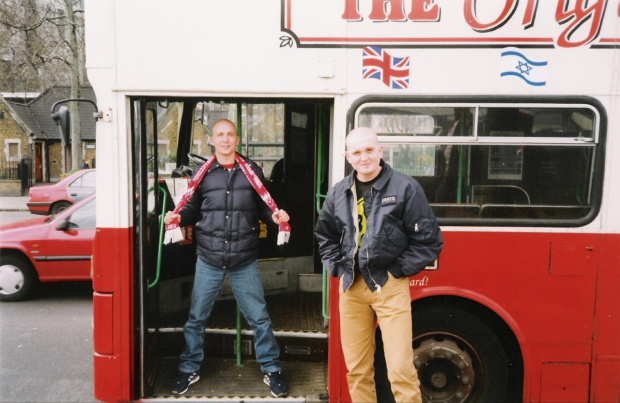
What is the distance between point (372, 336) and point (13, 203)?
22099 millimetres

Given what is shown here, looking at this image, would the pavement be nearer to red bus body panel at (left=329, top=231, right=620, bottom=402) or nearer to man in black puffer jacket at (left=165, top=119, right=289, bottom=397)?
man in black puffer jacket at (left=165, top=119, right=289, bottom=397)

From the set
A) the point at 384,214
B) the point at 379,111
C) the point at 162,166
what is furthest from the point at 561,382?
the point at 162,166

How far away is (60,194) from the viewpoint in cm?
1392

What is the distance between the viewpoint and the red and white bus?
316cm

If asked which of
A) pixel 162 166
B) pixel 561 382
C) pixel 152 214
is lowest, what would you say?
pixel 561 382

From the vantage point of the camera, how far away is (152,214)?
3961 millimetres

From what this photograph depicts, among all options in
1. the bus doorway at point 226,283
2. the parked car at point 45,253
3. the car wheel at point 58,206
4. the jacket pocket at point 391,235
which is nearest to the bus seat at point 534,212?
the jacket pocket at point 391,235

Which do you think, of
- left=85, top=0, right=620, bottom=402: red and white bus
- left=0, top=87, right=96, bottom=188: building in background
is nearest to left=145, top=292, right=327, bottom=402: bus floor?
left=85, top=0, right=620, bottom=402: red and white bus

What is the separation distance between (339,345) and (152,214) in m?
1.76

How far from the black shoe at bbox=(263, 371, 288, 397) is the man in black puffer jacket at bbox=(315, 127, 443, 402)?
74 cm

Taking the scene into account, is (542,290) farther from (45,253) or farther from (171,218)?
(45,253)

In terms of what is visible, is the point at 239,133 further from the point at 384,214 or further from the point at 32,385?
the point at 32,385

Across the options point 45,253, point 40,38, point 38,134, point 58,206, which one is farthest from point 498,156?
point 38,134

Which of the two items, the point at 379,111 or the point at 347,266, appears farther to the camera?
the point at 379,111
